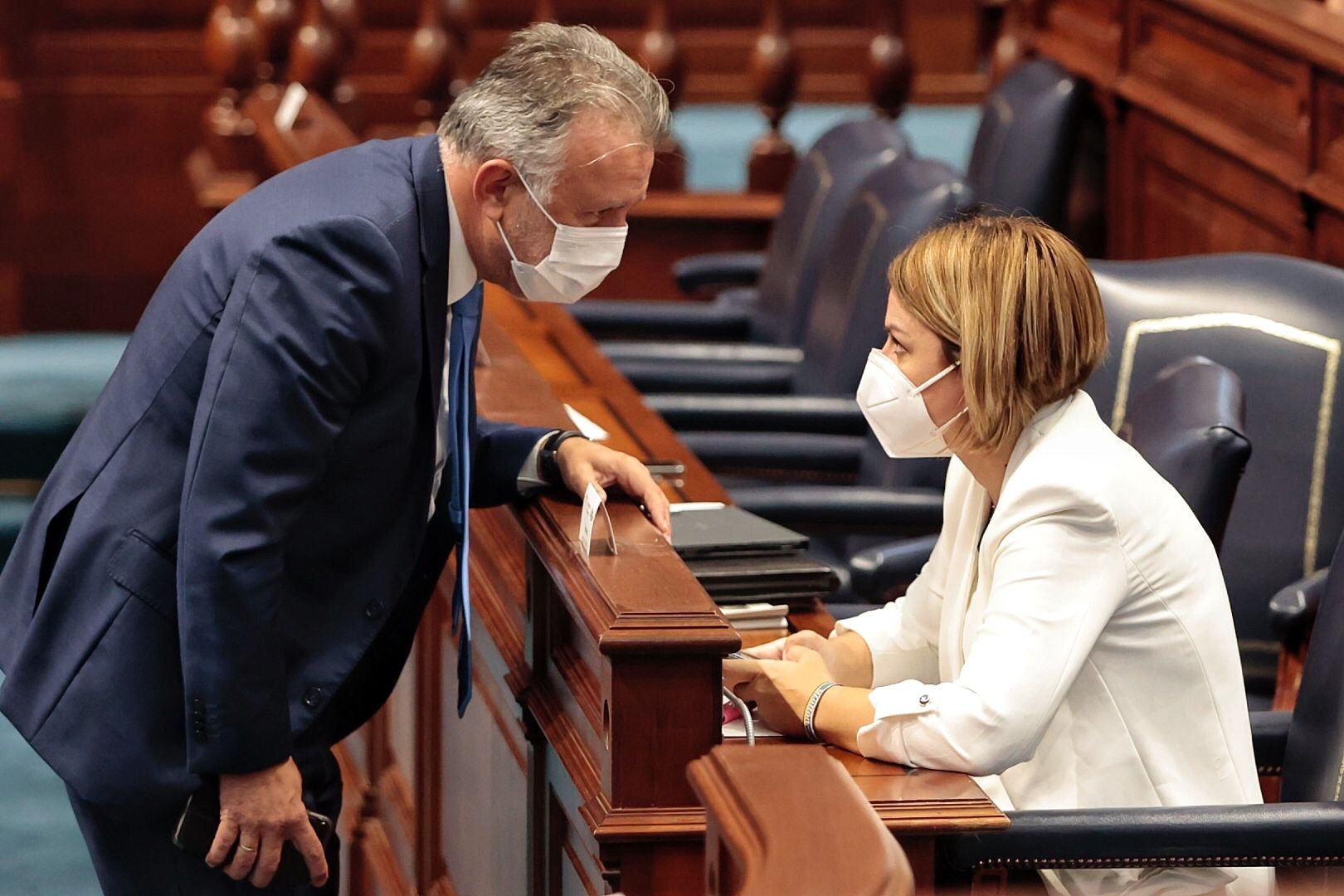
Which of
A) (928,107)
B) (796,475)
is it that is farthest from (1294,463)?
(928,107)

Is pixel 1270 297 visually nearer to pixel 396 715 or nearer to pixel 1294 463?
pixel 1294 463

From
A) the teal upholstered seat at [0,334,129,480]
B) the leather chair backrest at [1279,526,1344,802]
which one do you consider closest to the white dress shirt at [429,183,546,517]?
the leather chair backrest at [1279,526,1344,802]

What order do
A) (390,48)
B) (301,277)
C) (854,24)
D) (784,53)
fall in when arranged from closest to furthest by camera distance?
(301,277)
(784,53)
(390,48)
(854,24)

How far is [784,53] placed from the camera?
5418mm

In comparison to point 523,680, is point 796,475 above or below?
below

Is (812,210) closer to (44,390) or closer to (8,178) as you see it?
(44,390)

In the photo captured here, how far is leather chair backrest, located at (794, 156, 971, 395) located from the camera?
11.4 feet

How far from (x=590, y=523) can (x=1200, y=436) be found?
0.82m

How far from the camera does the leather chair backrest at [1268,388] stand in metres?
2.84

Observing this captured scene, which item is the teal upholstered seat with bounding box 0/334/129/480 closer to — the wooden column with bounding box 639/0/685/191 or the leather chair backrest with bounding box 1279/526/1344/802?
the wooden column with bounding box 639/0/685/191

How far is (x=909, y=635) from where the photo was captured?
2137 millimetres

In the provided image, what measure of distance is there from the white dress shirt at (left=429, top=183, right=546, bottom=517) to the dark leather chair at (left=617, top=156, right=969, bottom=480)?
1199 mm

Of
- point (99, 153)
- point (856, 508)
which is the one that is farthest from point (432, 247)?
point (99, 153)

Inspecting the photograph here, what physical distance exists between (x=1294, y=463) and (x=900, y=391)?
1.11m
